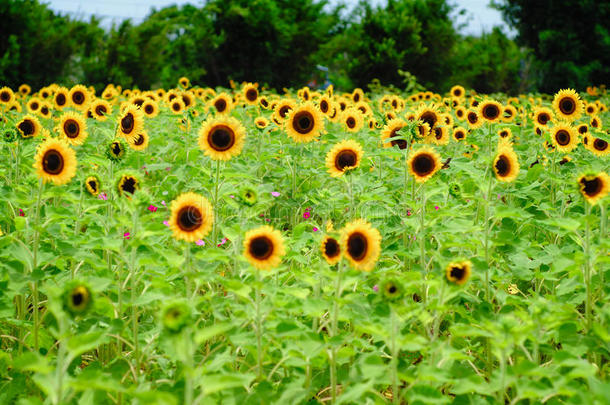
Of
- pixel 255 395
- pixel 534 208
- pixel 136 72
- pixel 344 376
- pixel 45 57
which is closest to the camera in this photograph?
pixel 255 395

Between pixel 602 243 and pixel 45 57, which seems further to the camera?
A: pixel 45 57

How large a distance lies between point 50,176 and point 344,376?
1720 mm

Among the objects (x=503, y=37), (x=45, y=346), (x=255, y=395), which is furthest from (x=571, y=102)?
(x=503, y=37)

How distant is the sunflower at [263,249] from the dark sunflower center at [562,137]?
2828mm

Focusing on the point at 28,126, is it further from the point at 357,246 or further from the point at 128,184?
the point at 357,246

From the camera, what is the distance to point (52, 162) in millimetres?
2604

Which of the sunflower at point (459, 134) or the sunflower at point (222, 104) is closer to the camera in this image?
the sunflower at point (459, 134)

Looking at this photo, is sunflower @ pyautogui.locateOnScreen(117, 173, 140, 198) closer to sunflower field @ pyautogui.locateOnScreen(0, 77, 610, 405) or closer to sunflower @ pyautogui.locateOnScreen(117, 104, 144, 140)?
sunflower field @ pyautogui.locateOnScreen(0, 77, 610, 405)

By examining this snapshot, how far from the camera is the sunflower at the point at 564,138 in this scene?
12.9 ft

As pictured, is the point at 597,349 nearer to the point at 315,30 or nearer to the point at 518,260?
the point at 518,260

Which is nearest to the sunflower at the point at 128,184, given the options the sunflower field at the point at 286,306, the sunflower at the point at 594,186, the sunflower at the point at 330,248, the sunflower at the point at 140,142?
the sunflower field at the point at 286,306

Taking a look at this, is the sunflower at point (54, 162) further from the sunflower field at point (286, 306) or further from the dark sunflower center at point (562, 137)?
the dark sunflower center at point (562, 137)

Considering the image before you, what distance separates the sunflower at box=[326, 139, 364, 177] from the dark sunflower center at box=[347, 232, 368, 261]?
881 mm

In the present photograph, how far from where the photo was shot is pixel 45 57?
1346 cm
